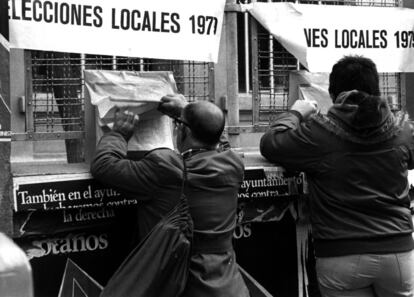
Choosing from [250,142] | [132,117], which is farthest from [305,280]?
[132,117]

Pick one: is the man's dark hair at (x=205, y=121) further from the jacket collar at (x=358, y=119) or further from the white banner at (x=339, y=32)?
the white banner at (x=339, y=32)

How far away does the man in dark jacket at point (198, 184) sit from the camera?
12.7ft

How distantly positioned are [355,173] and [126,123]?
126 cm

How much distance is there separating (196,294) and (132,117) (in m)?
1.05

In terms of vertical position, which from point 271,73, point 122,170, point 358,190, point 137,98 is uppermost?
point 271,73

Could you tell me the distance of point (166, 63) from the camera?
Answer: 4.80 meters

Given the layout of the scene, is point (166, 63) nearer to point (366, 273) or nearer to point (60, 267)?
point (60, 267)

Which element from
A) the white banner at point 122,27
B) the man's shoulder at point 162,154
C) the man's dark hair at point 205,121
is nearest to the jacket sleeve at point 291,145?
the man's dark hair at point 205,121

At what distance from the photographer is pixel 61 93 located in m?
4.56

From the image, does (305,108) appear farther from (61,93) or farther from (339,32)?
(61,93)

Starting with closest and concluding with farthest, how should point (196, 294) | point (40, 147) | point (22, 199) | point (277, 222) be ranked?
1. point (196, 294)
2. point (22, 199)
3. point (40, 147)
4. point (277, 222)

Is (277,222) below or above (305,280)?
above

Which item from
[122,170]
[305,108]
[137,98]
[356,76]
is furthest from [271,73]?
[122,170]

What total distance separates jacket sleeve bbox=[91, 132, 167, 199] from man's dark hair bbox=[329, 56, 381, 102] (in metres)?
1.17
